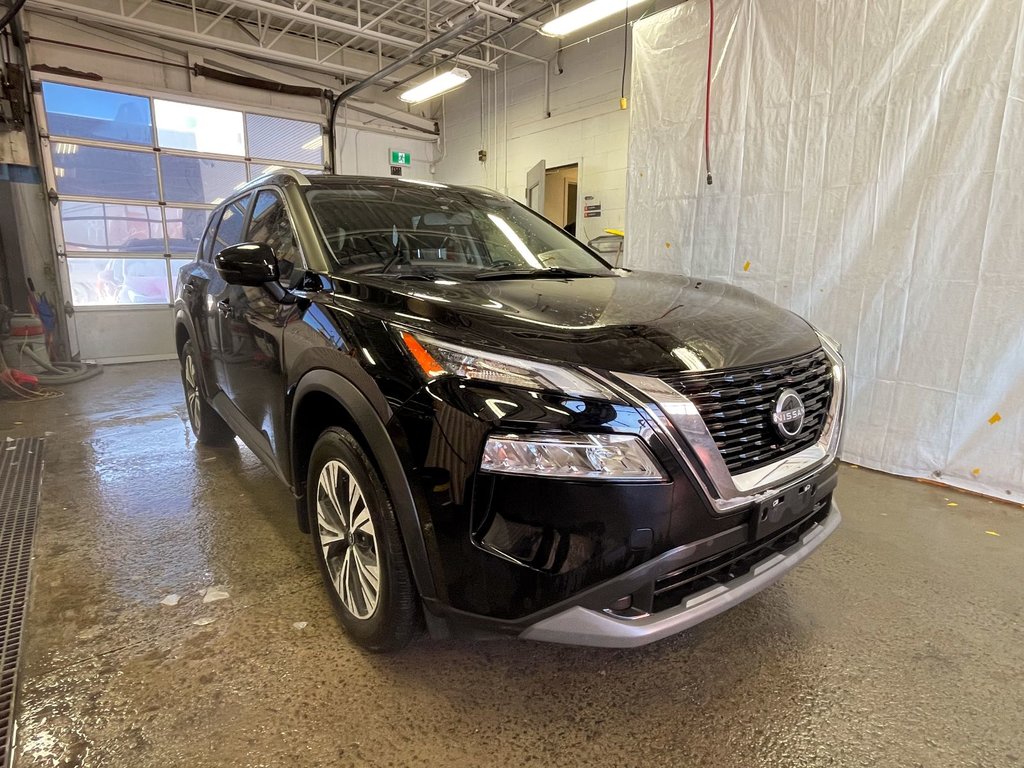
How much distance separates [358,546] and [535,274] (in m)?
1.13

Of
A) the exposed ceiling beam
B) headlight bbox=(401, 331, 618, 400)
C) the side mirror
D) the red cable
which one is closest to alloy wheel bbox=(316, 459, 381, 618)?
headlight bbox=(401, 331, 618, 400)

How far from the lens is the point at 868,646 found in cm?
192

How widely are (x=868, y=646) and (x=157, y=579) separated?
2.61 m

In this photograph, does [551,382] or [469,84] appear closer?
[551,382]

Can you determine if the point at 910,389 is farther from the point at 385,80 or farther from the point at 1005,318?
the point at 385,80

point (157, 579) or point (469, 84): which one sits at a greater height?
point (469, 84)

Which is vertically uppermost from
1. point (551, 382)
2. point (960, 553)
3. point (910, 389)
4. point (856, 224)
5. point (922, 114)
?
point (922, 114)

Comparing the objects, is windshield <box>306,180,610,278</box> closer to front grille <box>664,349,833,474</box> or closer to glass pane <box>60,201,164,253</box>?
front grille <box>664,349,833,474</box>

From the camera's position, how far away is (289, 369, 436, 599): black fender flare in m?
1.42

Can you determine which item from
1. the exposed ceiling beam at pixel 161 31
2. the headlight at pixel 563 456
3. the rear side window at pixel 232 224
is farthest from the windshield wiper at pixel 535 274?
the exposed ceiling beam at pixel 161 31

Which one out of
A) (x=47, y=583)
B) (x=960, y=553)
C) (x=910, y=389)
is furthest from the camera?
(x=910, y=389)

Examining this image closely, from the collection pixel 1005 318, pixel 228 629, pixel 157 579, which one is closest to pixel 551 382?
pixel 228 629

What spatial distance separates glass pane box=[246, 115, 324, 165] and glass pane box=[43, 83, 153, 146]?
134 cm

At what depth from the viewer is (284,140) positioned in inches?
346
